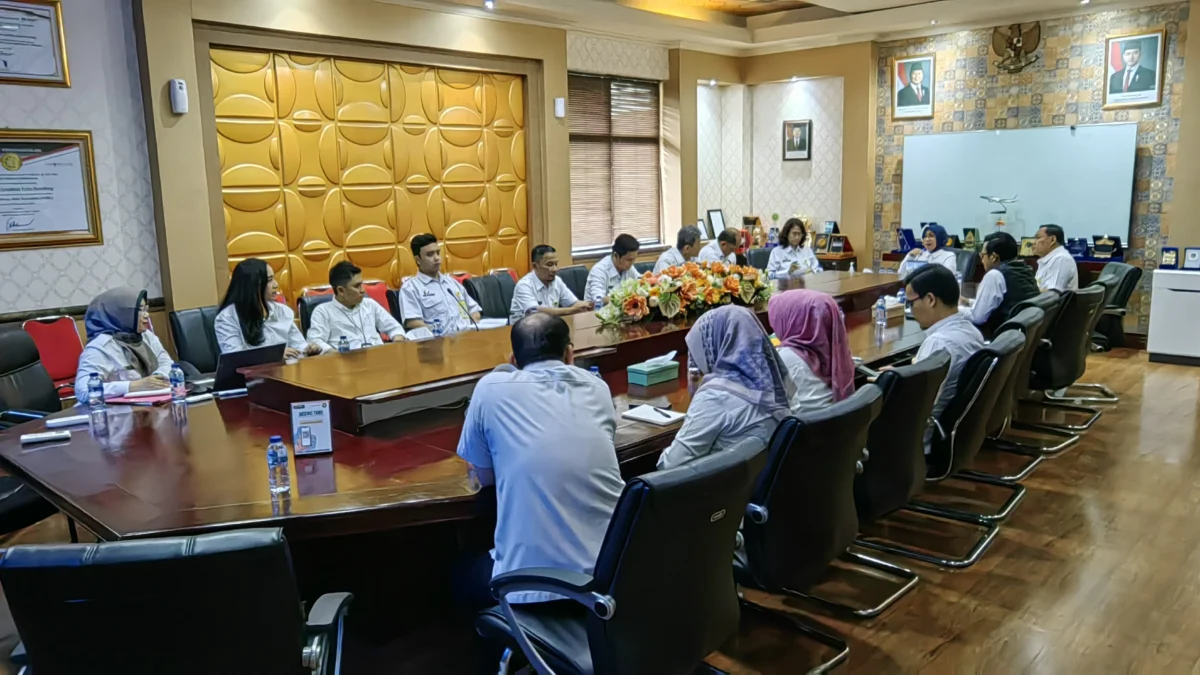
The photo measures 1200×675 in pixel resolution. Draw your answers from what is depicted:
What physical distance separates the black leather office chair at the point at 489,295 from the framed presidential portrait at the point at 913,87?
15.6ft

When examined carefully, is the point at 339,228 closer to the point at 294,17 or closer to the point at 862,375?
the point at 294,17

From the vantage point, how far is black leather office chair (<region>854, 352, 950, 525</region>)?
272 cm

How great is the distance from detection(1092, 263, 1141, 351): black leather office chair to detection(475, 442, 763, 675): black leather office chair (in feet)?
16.1

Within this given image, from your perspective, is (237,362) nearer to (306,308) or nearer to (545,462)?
(306,308)

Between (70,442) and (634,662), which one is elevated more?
(70,442)

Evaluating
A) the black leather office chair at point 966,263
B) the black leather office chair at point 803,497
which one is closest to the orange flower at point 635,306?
the black leather office chair at point 803,497

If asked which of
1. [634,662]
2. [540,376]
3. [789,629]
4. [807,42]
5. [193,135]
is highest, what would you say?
[807,42]

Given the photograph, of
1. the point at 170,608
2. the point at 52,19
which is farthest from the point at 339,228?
the point at 170,608

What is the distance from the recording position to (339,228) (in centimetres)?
601

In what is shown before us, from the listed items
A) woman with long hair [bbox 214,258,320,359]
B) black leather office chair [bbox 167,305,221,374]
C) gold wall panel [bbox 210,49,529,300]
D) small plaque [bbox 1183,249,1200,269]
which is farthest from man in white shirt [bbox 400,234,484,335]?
small plaque [bbox 1183,249,1200,269]

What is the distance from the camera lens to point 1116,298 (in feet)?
20.2

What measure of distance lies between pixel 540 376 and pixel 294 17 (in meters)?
4.40

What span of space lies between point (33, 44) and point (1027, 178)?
7545 millimetres

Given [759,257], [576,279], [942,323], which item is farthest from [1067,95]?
[942,323]
